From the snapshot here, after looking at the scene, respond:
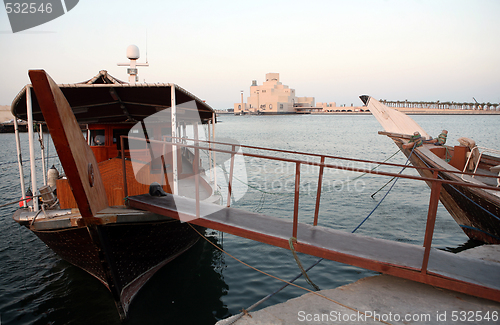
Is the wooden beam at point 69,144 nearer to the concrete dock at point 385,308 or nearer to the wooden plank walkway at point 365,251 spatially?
the wooden plank walkway at point 365,251

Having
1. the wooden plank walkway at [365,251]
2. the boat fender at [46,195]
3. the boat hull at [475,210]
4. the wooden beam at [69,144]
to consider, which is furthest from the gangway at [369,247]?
the boat hull at [475,210]

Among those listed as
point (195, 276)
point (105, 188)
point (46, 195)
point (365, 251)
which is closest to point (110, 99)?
point (105, 188)

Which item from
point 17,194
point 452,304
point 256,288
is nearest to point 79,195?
point 256,288

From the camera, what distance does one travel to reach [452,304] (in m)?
3.90

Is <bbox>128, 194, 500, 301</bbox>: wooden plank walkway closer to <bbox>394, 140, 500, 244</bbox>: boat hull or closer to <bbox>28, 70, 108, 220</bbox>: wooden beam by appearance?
<bbox>28, 70, 108, 220</bbox>: wooden beam

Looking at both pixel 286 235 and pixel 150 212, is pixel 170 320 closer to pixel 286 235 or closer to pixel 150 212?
pixel 150 212

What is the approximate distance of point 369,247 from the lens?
4.22 meters

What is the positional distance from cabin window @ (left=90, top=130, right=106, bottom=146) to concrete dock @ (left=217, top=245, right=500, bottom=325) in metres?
7.16

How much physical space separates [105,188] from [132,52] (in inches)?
162

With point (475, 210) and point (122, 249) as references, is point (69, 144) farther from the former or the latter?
point (475, 210)

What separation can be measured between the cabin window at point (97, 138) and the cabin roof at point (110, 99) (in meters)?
0.41

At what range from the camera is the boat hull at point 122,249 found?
207 inches

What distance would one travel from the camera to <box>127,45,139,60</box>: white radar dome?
8.54 metres

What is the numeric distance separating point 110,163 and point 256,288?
4957mm
